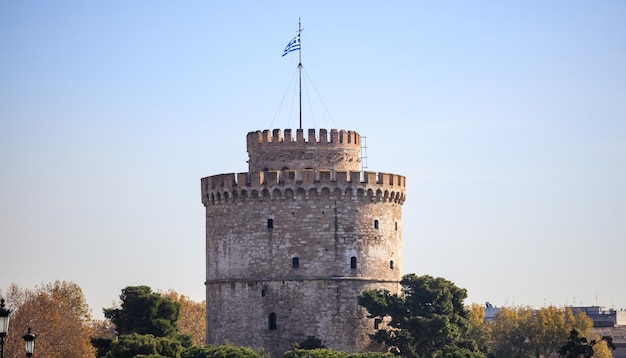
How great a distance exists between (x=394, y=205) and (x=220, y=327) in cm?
1150

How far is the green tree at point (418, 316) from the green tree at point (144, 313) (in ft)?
37.8

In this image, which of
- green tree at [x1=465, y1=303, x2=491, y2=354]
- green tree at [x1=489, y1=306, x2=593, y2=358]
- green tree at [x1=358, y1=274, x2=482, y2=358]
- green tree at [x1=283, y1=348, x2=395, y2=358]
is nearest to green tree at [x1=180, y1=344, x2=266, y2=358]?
green tree at [x1=283, y1=348, x2=395, y2=358]

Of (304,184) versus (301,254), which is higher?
(304,184)

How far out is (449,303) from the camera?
6875cm

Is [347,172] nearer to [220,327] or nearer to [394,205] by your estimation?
[394,205]

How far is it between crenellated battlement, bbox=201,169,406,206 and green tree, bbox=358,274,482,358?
5.09m

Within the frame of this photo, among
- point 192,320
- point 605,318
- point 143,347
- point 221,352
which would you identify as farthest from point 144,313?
point 605,318

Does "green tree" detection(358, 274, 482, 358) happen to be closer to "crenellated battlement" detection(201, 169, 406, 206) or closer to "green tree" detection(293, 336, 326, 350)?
"green tree" detection(293, 336, 326, 350)

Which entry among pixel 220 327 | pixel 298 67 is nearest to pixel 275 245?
pixel 220 327

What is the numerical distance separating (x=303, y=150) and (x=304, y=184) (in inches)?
118

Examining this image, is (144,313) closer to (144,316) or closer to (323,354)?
(144,316)

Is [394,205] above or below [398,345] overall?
above

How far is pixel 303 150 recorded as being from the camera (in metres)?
70.8

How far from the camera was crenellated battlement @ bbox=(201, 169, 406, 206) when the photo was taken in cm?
6850
